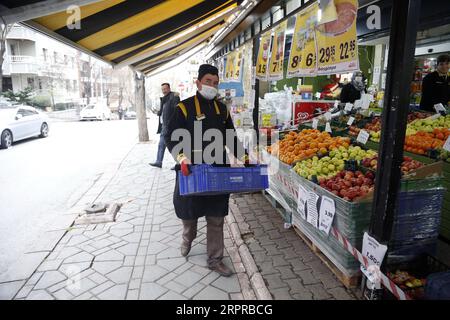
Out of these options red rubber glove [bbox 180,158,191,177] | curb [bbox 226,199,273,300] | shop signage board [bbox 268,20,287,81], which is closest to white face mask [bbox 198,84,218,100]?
red rubber glove [bbox 180,158,191,177]

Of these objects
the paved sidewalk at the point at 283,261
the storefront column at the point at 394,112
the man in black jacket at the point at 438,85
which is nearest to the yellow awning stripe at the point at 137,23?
the storefront column at the point at 394,112

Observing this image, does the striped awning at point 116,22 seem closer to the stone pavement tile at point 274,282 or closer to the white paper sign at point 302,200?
the white paper sign at point 302,200

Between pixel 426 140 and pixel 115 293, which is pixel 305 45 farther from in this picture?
pixel 115 293

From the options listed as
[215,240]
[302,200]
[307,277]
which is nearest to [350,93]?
[302,200]

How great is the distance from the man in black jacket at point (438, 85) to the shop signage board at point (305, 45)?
3205 millimetres

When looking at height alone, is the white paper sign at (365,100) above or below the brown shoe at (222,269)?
above

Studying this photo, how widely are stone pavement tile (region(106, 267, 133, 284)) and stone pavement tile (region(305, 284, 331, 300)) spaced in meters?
1.93

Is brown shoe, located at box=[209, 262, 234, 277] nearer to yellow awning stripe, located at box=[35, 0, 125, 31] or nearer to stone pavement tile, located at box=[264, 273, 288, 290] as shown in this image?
stone pavement tile, located at box=[264, 273, 288, 290]

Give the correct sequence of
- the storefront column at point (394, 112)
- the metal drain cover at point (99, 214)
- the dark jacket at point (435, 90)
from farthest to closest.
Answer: the dark jacket at point (435, 90), the metal drain cover at point (99, 214), the storefront column at point (394, 112)

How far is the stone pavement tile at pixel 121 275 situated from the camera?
3.40 m

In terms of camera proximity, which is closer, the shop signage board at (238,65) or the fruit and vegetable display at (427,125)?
the fruit and vegetable display at (427,125)

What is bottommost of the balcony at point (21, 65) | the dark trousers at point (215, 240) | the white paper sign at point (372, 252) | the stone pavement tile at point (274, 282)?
the stone pavement tile at point (274, 282)

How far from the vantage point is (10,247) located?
4289mm
